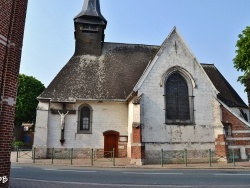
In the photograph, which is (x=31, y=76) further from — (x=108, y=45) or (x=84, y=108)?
(x=84, y=108)

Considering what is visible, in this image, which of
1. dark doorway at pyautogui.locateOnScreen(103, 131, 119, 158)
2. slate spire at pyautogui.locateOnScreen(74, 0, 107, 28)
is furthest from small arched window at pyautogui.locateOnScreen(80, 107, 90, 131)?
slate spire at pyautogui.locateOnScreen(74, 0, 107, 28)

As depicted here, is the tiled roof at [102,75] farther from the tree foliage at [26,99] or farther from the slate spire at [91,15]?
the tree foliage at [26,99]

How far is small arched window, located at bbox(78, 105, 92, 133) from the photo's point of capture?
2017 centimetres

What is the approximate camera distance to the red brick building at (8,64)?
7371 mm

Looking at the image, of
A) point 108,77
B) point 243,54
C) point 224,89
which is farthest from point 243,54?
point 108,77

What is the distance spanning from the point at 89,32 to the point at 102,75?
5131mm

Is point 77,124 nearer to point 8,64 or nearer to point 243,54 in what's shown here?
point 8,64

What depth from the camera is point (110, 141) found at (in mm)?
20297

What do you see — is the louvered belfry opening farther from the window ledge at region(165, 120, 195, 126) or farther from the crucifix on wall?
the crucifix on wall

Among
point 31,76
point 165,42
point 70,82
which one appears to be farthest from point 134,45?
point 31,76

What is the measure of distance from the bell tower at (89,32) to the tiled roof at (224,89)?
11.6 m

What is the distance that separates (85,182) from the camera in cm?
920

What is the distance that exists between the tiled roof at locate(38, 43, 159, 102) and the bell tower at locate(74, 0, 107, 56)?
2.46 feet

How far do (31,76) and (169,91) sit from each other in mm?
30032
